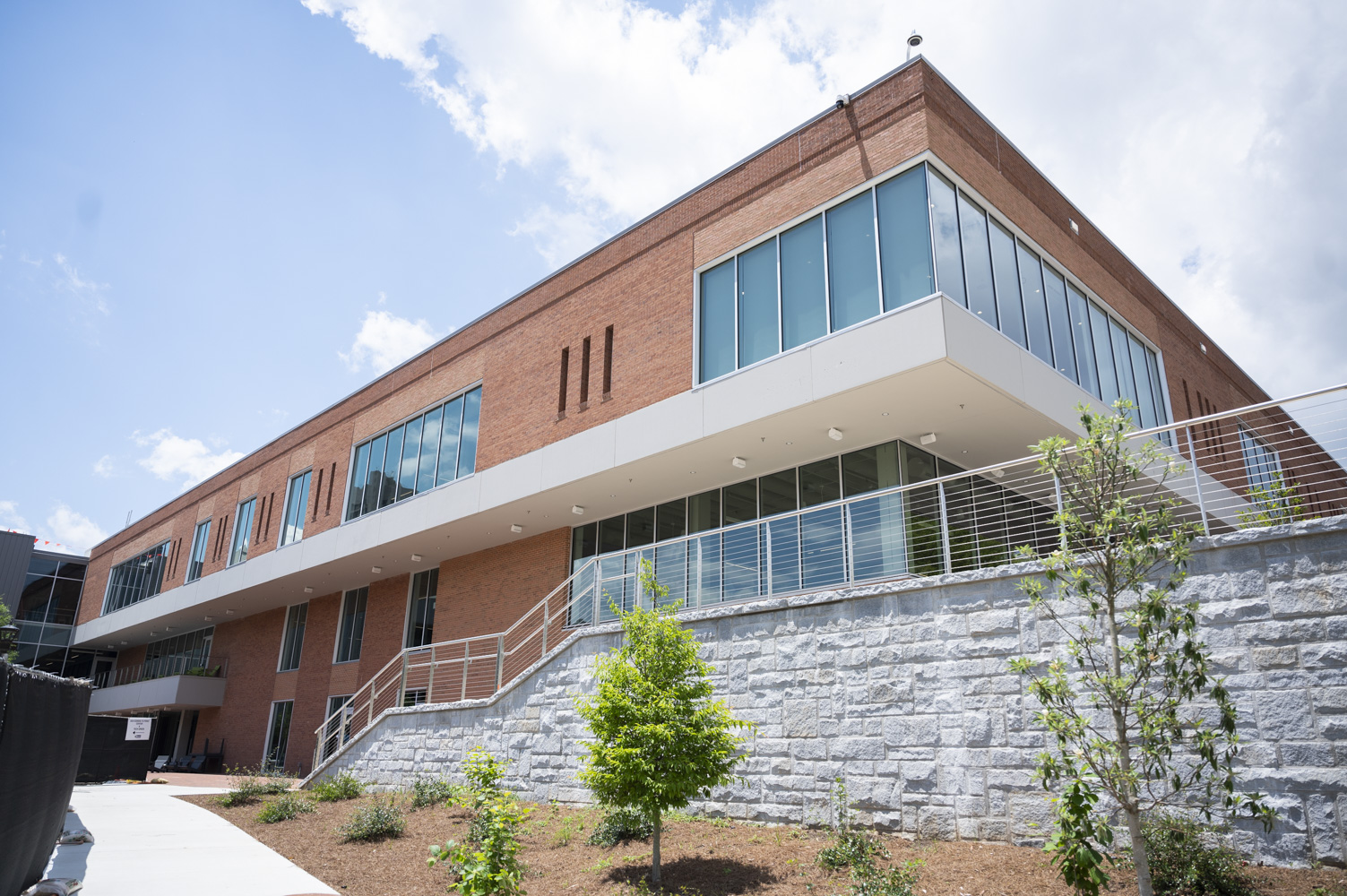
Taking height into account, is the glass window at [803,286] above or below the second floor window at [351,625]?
above

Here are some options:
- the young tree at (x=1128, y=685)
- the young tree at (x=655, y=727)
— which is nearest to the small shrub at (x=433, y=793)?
the young tree at (x=655, y=727)

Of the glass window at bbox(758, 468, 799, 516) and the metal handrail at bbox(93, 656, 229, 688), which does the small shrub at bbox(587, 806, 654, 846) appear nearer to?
the glass window at bbox(758, 468, 799, 516)

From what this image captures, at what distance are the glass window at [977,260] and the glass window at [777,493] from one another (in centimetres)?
457

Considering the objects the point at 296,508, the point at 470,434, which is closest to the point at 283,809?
the point at 470,434

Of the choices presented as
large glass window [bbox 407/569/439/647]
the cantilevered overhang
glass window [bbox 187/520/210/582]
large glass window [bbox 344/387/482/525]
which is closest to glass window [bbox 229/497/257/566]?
glass window [bbox 187/520/210/582]

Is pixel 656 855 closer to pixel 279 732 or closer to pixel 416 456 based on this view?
pixel 416 456

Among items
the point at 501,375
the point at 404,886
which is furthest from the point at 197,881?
the point at 501,375

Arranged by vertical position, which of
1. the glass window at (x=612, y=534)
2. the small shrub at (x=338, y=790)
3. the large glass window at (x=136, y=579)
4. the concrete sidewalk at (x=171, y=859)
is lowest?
the concrete sidewalk at (x=171, y=859)

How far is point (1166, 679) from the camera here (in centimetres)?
666

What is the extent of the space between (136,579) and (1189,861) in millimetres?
46437

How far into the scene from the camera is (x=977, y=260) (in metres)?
14.4

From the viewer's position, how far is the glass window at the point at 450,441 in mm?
22578

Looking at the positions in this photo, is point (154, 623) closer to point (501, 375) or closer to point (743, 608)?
point (501, 375)

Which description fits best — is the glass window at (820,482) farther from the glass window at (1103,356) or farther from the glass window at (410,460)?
the glass window at (410,460)
